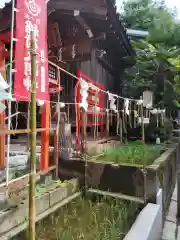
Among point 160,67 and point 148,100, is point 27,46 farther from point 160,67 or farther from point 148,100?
point 160,67

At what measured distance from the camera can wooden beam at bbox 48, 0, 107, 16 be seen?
5898 mm

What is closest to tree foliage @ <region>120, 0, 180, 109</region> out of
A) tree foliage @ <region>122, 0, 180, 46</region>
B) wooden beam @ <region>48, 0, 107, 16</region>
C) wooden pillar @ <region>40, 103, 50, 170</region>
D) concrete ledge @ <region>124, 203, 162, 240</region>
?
tree foliage @ <region>122, 0, 180, 46</region>

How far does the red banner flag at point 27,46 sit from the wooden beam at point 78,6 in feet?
7.01

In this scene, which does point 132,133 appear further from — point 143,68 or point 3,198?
point 3,198

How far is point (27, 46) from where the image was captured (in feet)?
12.3

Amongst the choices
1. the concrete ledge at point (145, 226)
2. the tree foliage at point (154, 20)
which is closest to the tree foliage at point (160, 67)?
the tree foliage at point (154, 20)

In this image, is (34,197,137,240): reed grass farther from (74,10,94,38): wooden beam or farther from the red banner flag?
(74,10,94,38): wooden beam

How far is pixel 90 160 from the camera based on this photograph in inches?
219

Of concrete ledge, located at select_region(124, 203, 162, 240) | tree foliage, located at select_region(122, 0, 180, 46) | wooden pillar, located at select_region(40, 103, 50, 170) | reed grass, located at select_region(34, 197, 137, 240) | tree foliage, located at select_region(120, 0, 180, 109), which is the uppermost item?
tree foliage, located at select_region(122, 0, 180, 46)

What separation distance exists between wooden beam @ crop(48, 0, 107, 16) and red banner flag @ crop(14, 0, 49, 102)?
2136mm

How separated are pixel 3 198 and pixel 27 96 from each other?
68.9 inches

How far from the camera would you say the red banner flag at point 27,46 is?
3.59 metres

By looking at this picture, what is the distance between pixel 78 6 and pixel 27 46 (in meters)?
3.08

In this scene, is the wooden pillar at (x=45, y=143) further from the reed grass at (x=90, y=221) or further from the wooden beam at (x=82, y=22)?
the wooden beam at (x=82, y=22)
